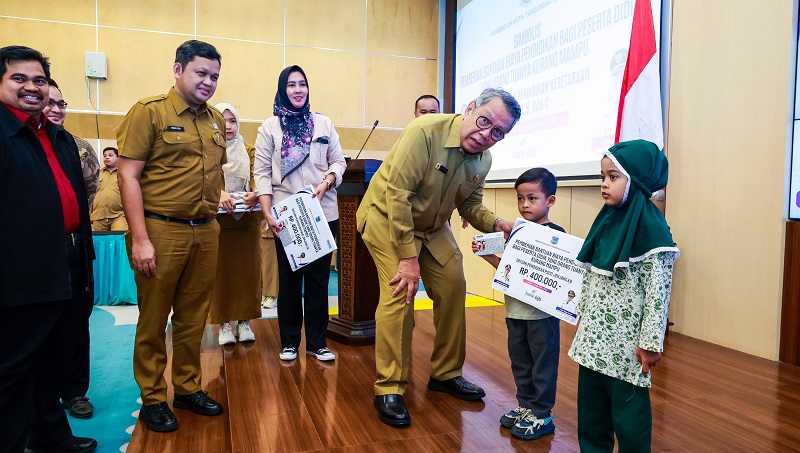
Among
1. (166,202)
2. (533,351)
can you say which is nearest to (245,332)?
(166,202)

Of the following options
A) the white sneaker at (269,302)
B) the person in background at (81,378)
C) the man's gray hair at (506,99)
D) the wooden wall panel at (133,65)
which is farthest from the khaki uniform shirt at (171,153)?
the wooden wall panel at (133,65)

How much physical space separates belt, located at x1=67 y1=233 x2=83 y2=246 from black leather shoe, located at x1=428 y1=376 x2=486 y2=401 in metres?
1.47

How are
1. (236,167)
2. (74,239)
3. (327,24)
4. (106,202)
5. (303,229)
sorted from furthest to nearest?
(327,24)
(106,202)
(236,167)
(303,229)
(74,239)

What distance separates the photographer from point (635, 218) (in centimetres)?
143

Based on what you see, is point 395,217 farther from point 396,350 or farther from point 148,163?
point 148,163

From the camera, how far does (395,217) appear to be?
1940 mm

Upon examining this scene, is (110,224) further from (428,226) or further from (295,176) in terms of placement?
(428,226)

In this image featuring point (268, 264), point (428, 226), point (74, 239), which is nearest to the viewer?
point (74, 239)

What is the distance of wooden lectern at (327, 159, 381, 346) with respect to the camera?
3.00 m

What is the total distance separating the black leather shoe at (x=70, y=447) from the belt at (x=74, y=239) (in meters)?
0.69

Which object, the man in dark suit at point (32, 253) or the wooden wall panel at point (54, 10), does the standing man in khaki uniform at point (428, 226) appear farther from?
the wooden wall panel at point (54, 10)

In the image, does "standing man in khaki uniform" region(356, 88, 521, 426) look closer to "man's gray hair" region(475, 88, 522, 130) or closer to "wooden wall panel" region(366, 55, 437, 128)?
"man's gray hair" region(475, 88, 522, 130)

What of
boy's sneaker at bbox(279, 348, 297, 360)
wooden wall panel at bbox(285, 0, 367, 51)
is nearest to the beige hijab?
boy's sneaker at bbox(279, 348, 297, 360)

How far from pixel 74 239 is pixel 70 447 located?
0.72 meters
